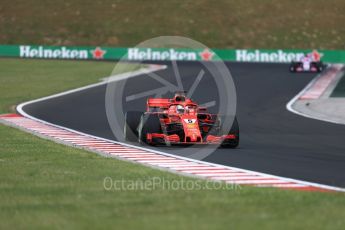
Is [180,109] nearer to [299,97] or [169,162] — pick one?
[169,162]

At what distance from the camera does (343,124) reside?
76.6 feet

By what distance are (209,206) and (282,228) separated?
59.1 inches

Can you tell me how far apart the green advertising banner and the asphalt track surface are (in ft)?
Answer: 47.4

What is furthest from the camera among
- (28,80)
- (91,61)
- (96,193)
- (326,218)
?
(91,61)

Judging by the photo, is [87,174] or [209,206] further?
[87,174]

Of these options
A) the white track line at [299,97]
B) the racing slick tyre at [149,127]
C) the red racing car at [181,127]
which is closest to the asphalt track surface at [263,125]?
the white track line at [299,97]

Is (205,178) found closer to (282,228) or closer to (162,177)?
(162,177)

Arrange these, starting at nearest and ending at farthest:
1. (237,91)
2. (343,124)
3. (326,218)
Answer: (326,218)
(343,124)
(237,91)

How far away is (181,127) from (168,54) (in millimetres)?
41536

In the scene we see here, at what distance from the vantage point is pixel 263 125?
904 inches

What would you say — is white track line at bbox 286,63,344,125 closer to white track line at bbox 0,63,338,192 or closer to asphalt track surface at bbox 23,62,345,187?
asphalt track surface at bbox 23,62,345,187

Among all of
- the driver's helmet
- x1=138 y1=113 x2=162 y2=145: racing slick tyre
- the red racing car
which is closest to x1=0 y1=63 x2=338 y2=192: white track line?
x1=138 y1=113 x2=162 y2=145: racing slick tyre

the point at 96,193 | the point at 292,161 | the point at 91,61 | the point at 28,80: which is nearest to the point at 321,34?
the point at 91,61

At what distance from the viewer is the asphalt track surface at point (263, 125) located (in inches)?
574
